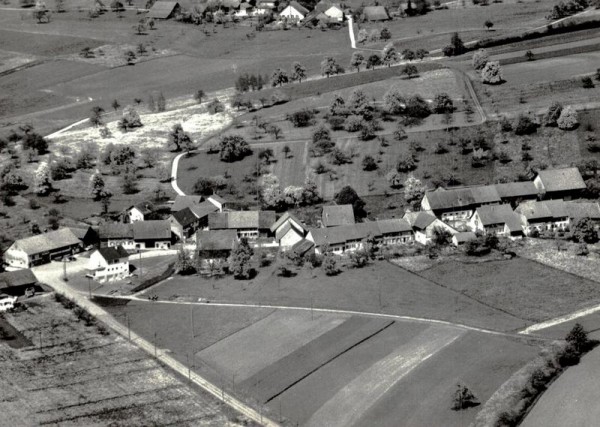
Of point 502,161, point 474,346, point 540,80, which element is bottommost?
point 474,346

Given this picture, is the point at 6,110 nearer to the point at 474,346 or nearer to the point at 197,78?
the point at 197,78

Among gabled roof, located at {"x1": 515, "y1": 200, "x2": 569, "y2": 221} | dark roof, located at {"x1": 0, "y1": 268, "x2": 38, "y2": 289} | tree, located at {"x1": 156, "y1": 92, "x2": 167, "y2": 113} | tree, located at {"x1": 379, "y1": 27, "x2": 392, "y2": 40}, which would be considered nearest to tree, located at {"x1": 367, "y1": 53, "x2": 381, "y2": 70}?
tree, located at {"x1": 379, "y1": 27, "x2": 392, "y2": 40}

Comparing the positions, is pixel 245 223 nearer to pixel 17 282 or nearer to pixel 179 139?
pixel 17 282

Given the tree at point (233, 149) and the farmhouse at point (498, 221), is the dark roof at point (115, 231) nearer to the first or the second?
the tree at point (233, 149)

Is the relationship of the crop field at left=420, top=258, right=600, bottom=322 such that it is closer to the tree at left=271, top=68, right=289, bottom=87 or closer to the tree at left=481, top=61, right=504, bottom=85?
the tree at left=481, top=61, right=504, bottom=85

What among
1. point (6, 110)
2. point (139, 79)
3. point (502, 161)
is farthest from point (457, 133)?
point (6, 110)

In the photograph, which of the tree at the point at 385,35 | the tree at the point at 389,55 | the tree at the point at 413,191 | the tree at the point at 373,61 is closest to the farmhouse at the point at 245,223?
the tree at the point at 413,191
